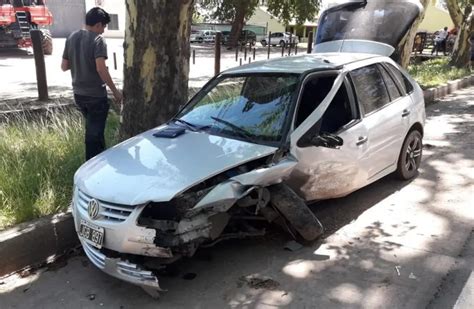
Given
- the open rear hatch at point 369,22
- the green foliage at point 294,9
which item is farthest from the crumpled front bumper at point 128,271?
the green foliage at point 294,9

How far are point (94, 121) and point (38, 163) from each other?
78 centimetres

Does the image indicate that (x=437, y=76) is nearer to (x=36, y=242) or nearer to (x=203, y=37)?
(x=36, y=242)

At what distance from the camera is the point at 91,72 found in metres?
5.30

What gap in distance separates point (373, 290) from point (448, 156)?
4.12 m

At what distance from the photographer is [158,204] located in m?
3.50

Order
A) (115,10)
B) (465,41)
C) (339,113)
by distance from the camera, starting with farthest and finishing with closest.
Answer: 1. (115,10)
2. (465,41)
3. (339,113)

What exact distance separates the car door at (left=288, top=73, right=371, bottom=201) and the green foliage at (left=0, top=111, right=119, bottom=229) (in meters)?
2.27

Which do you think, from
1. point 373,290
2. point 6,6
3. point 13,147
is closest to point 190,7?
point 13,147

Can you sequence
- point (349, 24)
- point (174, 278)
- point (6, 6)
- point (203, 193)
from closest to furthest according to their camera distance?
point (203, 193) < point (174, 278) < point (349, 24) < point (6, 6)

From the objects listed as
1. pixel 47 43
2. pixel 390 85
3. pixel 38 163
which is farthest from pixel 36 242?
pixel 47 43

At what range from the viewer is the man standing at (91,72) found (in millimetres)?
5211

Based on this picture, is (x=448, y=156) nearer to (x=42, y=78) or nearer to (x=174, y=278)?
(x=174, y=278)

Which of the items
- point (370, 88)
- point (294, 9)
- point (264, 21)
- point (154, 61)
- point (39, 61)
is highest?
point (294, 9)

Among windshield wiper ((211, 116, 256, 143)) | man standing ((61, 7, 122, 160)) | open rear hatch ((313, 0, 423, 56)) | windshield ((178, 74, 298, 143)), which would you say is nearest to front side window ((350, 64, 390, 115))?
windshield ((178, 74, 298, 143))
